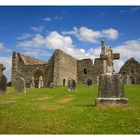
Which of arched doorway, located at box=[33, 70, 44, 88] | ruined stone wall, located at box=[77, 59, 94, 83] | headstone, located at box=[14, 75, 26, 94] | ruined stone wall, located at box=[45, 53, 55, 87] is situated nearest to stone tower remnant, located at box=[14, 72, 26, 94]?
headstone, located at box=[14, 75, 26, 94]

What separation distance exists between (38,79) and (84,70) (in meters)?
10.7

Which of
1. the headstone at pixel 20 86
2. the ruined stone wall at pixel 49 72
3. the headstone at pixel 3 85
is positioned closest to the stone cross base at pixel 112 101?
the headstone at pixel 3 85

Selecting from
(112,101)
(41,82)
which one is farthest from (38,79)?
(112,101)

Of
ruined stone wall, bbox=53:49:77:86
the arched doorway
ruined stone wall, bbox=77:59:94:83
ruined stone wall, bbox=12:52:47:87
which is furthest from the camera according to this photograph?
ruined stone wall, bbox=77:59:94:83

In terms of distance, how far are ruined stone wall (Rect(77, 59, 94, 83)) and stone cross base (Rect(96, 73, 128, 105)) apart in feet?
134

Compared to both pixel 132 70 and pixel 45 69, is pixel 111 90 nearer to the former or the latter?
pixel 45 69

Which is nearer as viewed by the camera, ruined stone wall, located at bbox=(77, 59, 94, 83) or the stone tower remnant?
the stone tower remnant

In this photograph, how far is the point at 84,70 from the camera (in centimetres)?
5481

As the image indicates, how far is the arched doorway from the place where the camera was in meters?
47.4

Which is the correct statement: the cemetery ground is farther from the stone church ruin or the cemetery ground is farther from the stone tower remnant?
the stone church ruin

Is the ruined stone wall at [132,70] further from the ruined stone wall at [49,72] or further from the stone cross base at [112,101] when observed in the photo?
the stone cross base at [112,101]
